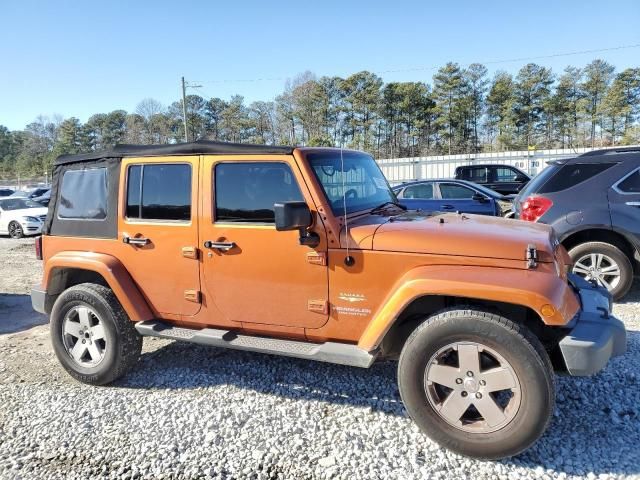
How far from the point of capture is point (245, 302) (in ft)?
11.6

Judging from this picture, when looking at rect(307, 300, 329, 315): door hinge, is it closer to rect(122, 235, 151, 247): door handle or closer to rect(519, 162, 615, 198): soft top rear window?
rect(122, 235, 151, 247): door handle

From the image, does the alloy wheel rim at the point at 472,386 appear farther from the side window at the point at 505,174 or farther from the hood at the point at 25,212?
the hood at the point at 25,212

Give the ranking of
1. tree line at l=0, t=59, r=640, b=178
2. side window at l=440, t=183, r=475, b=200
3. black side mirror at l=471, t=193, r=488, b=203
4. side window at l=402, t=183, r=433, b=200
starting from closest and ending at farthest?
black side mirror at l=471, t=193, r=488, b=203 → side window at l=440, t=183, r=475, b=200 → side window at l=402, t=183, r=433, b=200 → tree line at l=0, t=59, r=640, b=178

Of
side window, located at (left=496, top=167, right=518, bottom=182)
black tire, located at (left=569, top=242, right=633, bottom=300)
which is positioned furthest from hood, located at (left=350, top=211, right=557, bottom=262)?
side window, located at (left=496, top=167, right=518, bottom=182)

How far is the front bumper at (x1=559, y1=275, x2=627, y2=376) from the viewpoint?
8.84 ft

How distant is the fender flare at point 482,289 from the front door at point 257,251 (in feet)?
1.69

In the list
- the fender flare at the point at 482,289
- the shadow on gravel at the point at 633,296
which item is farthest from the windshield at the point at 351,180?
the shadow on gravel at the point at 633,296

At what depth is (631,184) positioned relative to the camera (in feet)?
18.4

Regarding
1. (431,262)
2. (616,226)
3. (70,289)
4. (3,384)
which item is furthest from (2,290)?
(616,226)

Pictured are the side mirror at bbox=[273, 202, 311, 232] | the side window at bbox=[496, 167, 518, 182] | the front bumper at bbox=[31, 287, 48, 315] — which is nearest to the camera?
the side mirror at bbox=[273, 202, 311, 232]

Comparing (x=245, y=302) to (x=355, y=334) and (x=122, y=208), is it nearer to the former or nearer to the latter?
(x=355, y=334)

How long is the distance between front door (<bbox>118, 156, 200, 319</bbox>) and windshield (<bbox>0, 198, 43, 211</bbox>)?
51.4ft

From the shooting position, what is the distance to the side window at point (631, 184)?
18.3 feet

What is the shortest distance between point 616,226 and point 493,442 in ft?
13.3
